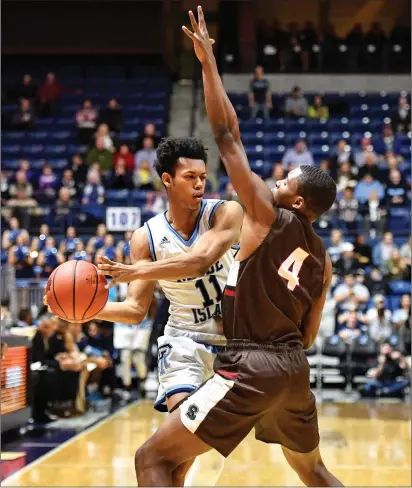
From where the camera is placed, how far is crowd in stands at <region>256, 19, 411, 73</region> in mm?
18766

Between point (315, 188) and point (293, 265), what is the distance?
1.12 ft

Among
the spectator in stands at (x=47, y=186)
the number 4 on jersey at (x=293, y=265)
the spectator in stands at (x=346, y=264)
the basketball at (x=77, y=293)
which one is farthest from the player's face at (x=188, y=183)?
the spectator in stands at (x=47, y=186)

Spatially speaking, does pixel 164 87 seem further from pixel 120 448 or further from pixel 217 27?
pixel 120 448

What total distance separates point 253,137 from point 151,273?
1333 cm

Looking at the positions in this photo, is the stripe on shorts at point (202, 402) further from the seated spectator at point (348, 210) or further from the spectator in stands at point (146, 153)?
the spectator in stands at point (146, 153)

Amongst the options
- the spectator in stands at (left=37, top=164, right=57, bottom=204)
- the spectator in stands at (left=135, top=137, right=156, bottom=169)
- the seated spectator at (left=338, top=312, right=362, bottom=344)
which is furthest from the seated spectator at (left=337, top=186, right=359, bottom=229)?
the spectator in stands at (left=37, top=164, right=57, bottom=204)

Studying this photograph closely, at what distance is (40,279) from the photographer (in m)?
13.0

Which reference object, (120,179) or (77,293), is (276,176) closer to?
(120,179)

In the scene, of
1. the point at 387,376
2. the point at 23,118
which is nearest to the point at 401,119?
the point at 387,376

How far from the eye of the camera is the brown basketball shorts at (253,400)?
11.4ft

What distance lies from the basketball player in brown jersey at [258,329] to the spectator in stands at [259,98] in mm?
14005

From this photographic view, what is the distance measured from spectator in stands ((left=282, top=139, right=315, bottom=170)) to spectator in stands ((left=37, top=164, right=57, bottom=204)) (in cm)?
430

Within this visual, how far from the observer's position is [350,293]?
12.0 m

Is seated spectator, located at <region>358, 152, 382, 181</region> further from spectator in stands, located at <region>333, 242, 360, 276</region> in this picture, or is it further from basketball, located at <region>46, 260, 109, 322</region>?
basketball, located at <region>46, 260, 109, 322</region>
